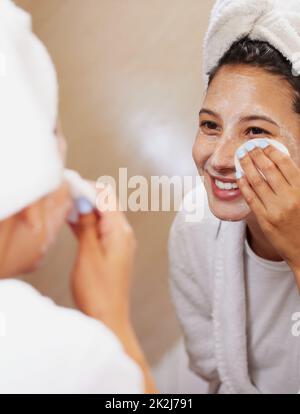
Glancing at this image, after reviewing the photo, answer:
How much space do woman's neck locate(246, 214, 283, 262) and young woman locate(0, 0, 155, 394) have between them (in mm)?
258

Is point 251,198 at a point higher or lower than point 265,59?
lower

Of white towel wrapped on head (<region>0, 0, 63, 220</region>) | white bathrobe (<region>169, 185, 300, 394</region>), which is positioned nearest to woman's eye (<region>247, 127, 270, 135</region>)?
white bathrobe (<region>169, 185, 300, 394</region>)

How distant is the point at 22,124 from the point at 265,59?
350 millimetres

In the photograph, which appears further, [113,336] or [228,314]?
[228,314]

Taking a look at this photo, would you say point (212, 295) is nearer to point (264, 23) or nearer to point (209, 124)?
point (209, 124)

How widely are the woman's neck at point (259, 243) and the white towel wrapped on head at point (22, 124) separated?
0.34 m

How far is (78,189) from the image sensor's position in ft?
2.91

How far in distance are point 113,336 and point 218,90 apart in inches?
15.2

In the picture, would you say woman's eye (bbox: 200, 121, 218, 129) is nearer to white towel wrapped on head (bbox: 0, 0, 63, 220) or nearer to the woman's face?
the woman's face

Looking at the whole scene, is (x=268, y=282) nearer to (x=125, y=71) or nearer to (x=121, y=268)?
(x=121, y=268)

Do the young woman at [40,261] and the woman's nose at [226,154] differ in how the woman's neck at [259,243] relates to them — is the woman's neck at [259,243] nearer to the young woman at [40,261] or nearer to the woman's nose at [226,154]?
the woman's nose at [226,154]

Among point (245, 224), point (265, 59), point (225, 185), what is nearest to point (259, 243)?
point (245, 224)

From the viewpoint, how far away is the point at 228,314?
103 cm

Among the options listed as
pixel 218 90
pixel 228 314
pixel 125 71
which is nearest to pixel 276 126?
pixel 218 90
